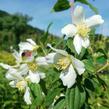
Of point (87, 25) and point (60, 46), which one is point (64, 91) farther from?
point (87, 25)

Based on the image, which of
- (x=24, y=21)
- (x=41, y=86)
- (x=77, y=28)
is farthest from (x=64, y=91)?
(x=24, y=21)

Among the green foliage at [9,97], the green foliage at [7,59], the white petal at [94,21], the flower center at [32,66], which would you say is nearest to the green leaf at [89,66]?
the white petal at [94,21]

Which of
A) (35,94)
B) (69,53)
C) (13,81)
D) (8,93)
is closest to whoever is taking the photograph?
(69,53)

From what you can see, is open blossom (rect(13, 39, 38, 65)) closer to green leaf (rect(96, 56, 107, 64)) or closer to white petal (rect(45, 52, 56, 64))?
white petal (rect(45, 52, 56, 64))

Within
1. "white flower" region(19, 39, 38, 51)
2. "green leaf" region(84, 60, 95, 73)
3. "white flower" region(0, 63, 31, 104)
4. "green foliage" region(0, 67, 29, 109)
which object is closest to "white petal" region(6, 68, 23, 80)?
"white flower" region(0, 63, 31, 104)

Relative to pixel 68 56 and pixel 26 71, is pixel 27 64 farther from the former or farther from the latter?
pixel 68 56

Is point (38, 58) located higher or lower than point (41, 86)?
higher
